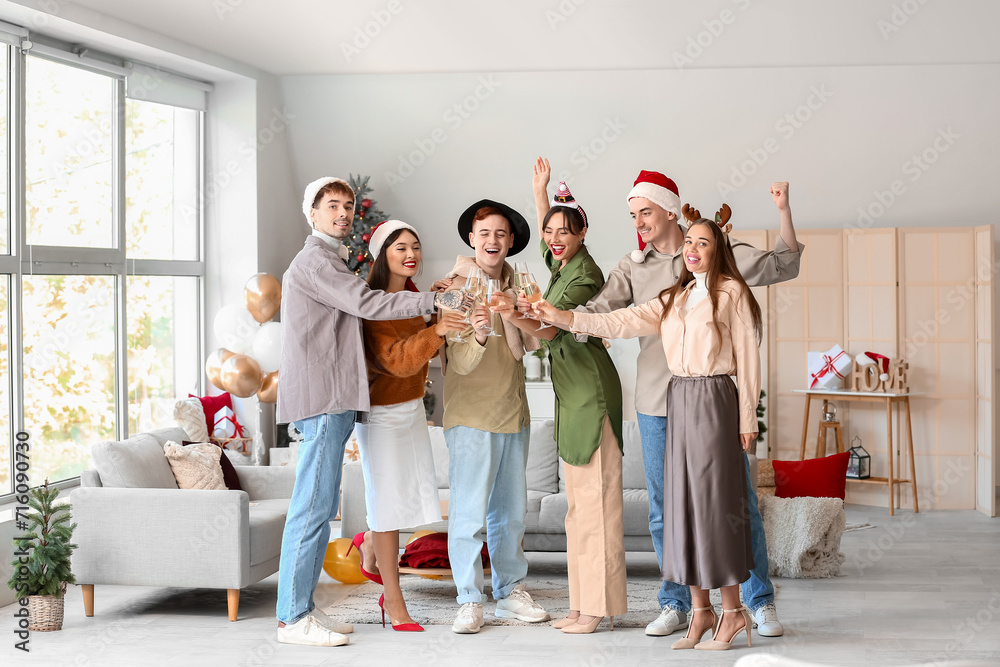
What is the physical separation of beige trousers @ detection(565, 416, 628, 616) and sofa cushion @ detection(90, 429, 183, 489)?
192 centimetres

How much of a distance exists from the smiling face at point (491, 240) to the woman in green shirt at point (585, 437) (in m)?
0.15

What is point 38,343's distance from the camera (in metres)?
5.38

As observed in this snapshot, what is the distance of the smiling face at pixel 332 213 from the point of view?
3.68 metres

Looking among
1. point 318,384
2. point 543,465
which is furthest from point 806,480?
point 318,384

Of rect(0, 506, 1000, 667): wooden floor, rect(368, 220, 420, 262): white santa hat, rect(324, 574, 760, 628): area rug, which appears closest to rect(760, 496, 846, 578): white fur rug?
rect(0, 506, 1000, 667): wooden floor

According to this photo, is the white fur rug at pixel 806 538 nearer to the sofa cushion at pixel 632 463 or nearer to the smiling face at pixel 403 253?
the sofa cushion at pixel 632 463

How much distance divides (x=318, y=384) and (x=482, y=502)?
75cm

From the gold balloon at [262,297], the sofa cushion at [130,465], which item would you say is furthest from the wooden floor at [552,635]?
the gold balloon at [262,297]

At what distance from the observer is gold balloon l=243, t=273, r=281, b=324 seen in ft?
20.4

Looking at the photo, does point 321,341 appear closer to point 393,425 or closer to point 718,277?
point 393,425

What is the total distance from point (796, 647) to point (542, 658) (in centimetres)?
90

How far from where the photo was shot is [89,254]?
5801 millimetres

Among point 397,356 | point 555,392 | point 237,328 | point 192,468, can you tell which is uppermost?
point 237,328

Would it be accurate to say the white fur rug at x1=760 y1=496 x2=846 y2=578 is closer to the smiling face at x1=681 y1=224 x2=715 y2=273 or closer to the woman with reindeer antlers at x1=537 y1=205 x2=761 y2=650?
the woman with reindeer antlers at x1=537 y1=205 x2=761 y2=650
